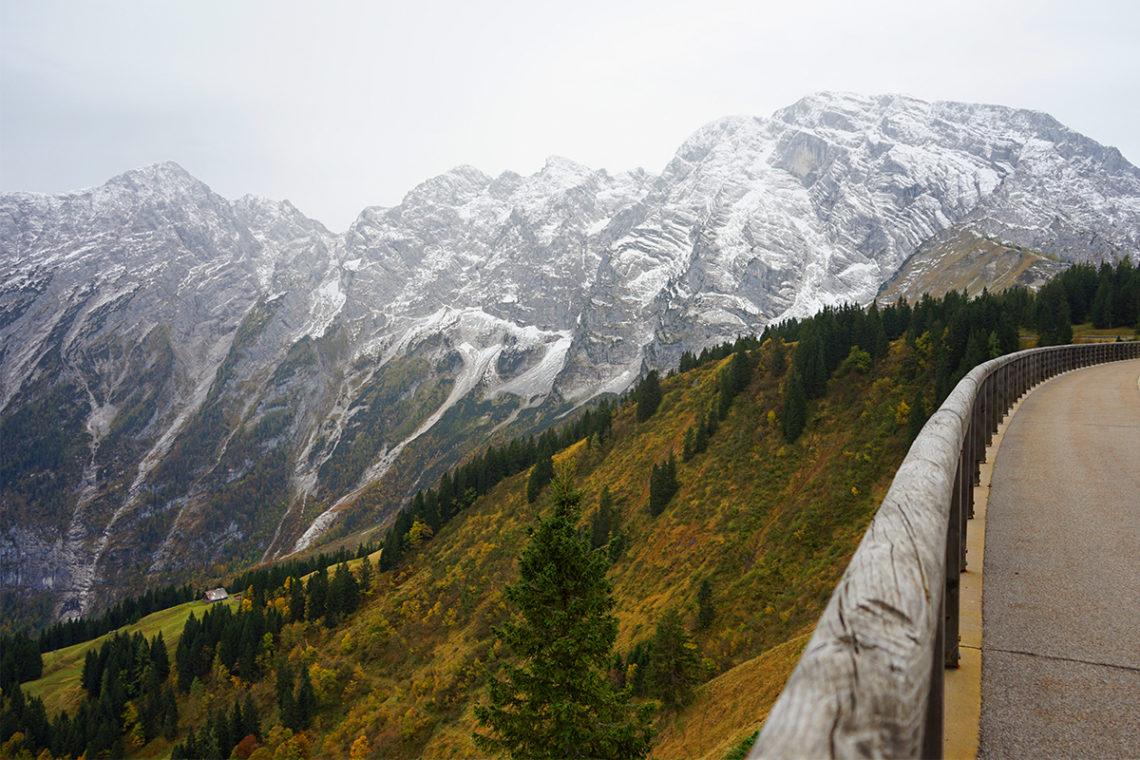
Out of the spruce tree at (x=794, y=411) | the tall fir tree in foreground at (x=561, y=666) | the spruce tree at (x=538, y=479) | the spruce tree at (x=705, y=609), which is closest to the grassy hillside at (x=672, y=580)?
the spruce tree at (x=705, y=609)

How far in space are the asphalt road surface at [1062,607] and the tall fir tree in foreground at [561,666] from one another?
10.3m

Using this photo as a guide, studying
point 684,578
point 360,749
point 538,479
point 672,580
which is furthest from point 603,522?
point 360,749

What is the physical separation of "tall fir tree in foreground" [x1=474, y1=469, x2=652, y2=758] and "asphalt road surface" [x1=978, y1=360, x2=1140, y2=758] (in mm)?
10324

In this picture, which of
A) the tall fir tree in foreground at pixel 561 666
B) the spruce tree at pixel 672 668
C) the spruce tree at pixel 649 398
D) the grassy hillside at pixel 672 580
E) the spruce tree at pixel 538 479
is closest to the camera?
the tall fir tree in foreground at pixel 561 666

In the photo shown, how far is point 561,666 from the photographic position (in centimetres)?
1525

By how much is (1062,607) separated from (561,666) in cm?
1251

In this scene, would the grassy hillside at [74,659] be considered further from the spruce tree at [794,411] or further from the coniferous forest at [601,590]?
the spruce tree at [794,411]

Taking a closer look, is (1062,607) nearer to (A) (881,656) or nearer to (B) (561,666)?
(A) (881,656)

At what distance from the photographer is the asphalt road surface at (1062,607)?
12.2ft

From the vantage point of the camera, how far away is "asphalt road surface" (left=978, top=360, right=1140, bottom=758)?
371 centimetres

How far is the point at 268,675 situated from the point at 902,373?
89525 millimetres

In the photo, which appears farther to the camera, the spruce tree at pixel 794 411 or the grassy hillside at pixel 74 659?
the grassy hillside at pixel 74 659

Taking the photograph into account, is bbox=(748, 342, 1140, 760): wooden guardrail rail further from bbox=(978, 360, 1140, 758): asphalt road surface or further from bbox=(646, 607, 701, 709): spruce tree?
bbox=(646, 607, 701, 709): spruce tree

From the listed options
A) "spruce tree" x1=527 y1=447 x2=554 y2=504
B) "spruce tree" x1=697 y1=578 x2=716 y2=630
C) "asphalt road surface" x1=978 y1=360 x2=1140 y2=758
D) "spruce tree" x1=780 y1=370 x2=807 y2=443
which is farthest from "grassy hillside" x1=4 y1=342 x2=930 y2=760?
"asphalt road surface" x1=978 y1=360 x2=1140 y2=758
